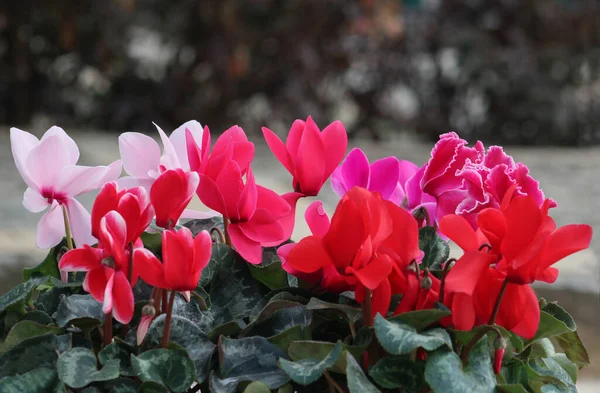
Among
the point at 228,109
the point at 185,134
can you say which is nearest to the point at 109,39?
the point at 228,109

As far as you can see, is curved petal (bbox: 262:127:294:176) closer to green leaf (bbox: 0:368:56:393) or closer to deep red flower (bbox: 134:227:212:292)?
deep red flower (bbox: 134:227:212:292)

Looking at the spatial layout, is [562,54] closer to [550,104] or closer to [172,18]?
[550,104]

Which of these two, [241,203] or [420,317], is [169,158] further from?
[420,317]

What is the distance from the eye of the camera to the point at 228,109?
549 cm

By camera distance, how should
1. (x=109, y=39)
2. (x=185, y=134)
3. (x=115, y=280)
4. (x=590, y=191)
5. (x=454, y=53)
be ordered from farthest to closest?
(x=454, y=53), (x=109, y=39), (x=590, y=191), (x=185, y=134), (x=115, y=280)

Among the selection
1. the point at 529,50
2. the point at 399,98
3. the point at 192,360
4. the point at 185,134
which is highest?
the point at 185,134

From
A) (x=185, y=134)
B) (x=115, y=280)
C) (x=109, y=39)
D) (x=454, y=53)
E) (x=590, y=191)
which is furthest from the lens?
(x=454, y=53)

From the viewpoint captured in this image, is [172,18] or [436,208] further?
[172,18]

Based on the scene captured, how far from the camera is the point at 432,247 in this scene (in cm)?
81

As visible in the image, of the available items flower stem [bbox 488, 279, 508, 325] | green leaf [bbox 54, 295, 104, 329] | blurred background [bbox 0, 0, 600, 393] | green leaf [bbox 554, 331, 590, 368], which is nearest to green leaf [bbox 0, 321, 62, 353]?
green leaf [bbox 54, 295, 104, 329]

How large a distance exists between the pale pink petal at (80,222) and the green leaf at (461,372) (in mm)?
302

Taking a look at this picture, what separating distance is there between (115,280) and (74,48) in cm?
497

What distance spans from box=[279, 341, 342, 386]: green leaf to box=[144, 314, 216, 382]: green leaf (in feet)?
0.26

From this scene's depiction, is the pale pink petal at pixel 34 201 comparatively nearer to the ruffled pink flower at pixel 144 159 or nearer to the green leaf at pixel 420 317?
the ruffled pink flower at pixel 144 159
